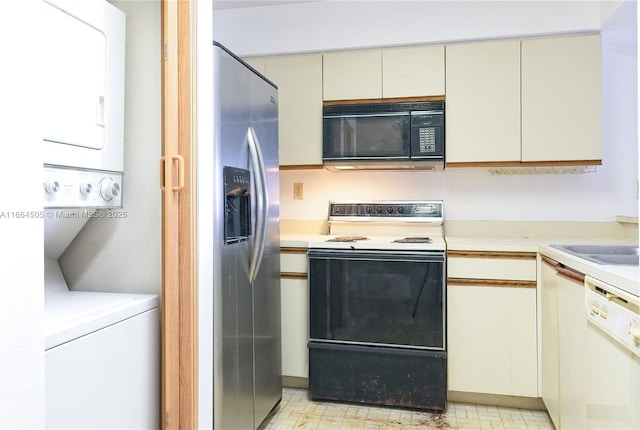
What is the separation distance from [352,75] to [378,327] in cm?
148

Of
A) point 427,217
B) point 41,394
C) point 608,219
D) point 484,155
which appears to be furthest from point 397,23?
point 41,394

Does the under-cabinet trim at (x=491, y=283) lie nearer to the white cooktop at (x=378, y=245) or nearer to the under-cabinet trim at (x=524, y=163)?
the white cooktop at (x=378, y=245)

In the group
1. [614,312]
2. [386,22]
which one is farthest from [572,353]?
[386,22]

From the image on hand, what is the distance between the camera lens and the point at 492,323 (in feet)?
8.03

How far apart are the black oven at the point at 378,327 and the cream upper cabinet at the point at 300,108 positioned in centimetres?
69

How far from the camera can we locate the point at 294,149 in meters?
2.94

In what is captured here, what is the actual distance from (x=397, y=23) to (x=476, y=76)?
24.5 inches

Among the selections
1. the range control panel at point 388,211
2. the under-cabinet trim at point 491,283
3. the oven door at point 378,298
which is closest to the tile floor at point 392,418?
the oven door at point 378,298

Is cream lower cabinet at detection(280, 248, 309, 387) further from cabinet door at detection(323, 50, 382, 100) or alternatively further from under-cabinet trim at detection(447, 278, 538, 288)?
cabinet door at detection(323, 50, 382, 100)

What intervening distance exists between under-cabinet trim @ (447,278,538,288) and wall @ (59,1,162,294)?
5.15ft

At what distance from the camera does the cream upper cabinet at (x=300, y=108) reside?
2.90 metres

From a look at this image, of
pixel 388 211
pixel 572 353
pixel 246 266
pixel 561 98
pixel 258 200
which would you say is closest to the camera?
pixel 572 353

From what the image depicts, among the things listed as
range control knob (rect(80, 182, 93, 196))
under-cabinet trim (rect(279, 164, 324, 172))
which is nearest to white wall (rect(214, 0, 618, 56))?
under-cabinet trim (rect(279, 164, 324, 172))

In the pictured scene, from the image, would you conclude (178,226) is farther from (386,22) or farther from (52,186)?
(386,22)
